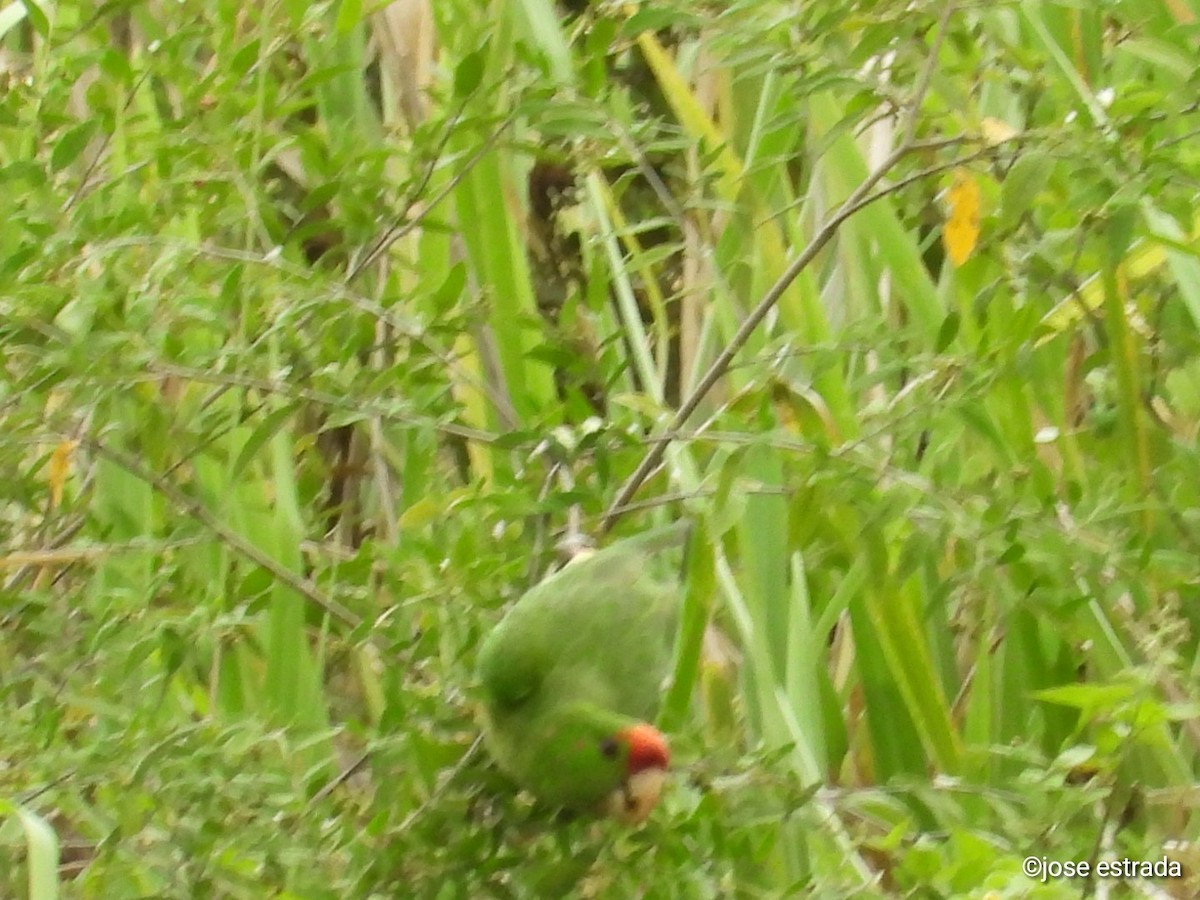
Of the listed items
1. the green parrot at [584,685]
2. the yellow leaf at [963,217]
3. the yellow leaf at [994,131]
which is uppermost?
the yellow leaf at [994,131]

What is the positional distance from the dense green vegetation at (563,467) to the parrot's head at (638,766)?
0.10 feet

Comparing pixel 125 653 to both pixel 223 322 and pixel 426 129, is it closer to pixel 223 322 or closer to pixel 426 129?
pixel 223 322

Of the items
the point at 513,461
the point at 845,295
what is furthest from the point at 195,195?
the point at 845,295

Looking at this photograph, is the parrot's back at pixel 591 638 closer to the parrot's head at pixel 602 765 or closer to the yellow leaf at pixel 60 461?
the parrot's head at pixel 602 765

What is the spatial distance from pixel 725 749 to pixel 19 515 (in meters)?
0.36

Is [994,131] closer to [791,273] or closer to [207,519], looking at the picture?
[791,273]

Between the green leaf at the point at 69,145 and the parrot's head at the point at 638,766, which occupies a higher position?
the green leaf at the point at 69,145

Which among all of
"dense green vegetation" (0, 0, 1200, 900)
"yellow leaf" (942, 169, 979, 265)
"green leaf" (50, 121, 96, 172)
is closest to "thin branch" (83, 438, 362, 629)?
"dense green vegetation" (0, 0, 1200, 900)

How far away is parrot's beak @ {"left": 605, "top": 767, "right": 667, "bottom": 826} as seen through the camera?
0.44 m

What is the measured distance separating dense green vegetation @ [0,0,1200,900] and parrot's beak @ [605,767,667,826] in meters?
0.02

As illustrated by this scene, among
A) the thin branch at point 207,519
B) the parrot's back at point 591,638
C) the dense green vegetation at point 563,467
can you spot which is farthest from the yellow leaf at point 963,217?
the thin branch at point 207,519

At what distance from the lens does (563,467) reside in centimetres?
51

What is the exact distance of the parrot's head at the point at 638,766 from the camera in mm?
436

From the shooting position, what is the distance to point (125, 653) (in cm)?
54
